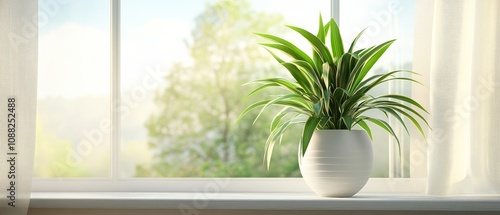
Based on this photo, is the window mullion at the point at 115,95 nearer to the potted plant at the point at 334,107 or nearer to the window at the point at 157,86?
the window at the point at 157,86

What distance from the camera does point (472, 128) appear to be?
8.25ft

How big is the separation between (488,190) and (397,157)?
0.37 metres

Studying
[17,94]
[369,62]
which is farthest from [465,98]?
[17,94]

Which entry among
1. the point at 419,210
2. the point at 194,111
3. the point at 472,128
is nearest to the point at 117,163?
the point at 194,111

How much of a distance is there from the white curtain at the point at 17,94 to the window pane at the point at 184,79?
1.41 feet

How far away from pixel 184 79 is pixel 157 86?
0.12m

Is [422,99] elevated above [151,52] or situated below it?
below

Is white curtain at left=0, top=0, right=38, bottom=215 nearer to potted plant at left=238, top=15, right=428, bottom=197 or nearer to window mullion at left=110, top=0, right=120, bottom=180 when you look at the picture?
window mullion at left=110, top=0, right=120, bottom=180

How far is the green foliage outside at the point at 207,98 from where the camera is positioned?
286 centimetres

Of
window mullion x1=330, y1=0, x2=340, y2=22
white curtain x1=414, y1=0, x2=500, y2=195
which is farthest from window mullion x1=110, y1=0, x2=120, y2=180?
white curtain x1=414, y1=0, x2=500, y2=195

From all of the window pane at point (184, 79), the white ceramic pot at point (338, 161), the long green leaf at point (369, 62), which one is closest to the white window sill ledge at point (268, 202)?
the white ceramic pot at point (338, 161)

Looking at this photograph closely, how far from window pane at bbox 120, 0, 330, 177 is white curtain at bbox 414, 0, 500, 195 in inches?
26.1

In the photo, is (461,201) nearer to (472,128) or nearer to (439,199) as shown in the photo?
(439,199)

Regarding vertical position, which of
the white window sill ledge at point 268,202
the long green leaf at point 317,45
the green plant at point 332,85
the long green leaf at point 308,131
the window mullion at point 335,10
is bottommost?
the white window sill ledge at point 268,202
